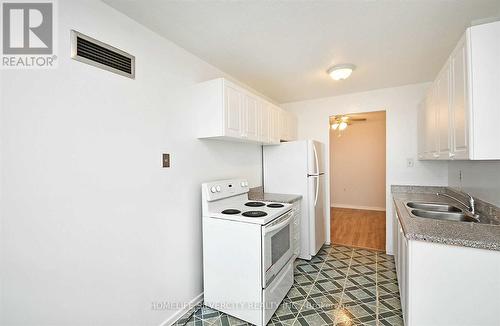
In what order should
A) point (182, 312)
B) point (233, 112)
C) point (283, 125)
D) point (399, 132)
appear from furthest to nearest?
point (283, 125) → point (399, 132) → point (233, 112) → point (182, 312)

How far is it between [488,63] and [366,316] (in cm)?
200

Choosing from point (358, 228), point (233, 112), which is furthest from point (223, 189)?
point (358, 228)

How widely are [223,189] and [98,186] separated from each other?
113 centimetres

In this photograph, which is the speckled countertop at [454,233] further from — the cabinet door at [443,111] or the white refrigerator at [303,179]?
the white refrigerator at [303,179]

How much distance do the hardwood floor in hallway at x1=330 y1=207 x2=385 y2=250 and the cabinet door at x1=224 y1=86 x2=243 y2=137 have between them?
106 inches

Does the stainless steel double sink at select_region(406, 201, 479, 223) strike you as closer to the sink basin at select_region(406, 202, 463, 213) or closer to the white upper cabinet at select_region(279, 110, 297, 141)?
the sink basin at select_region(406, 202, 463, 213)

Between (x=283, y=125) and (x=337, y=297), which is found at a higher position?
(x=283, y=125)

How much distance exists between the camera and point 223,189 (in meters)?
2.30

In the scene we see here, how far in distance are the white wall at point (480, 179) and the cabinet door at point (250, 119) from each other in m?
2.02

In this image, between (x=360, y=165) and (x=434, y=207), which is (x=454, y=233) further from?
(x=360, y=165)

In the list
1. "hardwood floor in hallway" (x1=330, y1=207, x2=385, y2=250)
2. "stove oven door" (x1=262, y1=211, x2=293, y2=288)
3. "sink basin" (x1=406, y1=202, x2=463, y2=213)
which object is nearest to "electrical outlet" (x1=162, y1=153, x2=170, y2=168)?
"stove oven door" (x1=262, y1=211, x2=293, y2=288)

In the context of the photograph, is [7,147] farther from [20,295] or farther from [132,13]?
[132,13]

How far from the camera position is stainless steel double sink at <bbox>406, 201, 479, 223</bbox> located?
1926 millimetres

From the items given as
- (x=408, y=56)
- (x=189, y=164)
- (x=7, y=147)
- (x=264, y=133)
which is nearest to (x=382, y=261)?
(x=264, y=133)
